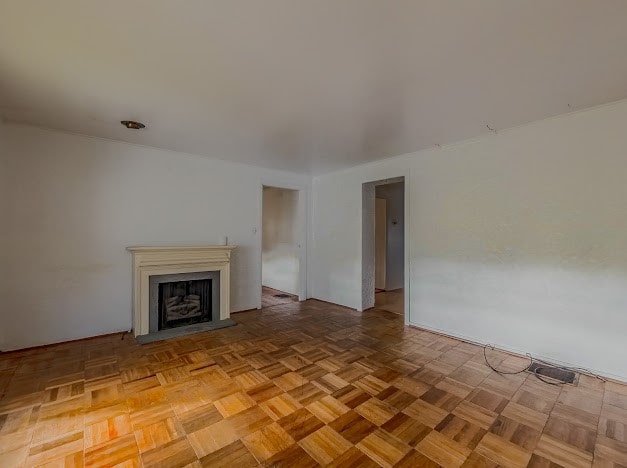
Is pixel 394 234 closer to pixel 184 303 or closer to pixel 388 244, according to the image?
pixel 388 244

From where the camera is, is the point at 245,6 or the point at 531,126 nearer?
the point at 245,6

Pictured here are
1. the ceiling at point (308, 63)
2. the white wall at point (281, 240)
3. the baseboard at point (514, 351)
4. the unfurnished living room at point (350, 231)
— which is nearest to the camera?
the ceiling at point (308, 63)

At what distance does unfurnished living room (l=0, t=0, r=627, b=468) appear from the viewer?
59.4 inches

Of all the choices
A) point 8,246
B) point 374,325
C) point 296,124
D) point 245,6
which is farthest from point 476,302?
point 8,246

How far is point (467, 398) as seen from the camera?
6.73 feet

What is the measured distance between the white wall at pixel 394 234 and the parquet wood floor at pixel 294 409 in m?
3.09

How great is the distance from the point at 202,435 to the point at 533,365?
9.36 feet

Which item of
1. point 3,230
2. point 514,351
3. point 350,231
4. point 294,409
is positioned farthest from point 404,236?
point 3,230

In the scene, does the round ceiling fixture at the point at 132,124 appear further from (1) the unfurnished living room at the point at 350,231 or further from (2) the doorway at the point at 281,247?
(2) the doorway at the point at 281,247

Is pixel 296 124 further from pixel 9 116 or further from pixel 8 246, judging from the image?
pixel 8 246

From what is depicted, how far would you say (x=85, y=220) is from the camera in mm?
3117

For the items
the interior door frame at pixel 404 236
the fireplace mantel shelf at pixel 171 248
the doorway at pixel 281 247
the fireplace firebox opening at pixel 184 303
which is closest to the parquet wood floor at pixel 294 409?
the fireplace firebox opening at pixel 184 303

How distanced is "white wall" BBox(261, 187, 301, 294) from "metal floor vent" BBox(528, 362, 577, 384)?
342 centimetres

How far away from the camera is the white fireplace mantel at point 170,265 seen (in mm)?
3195
